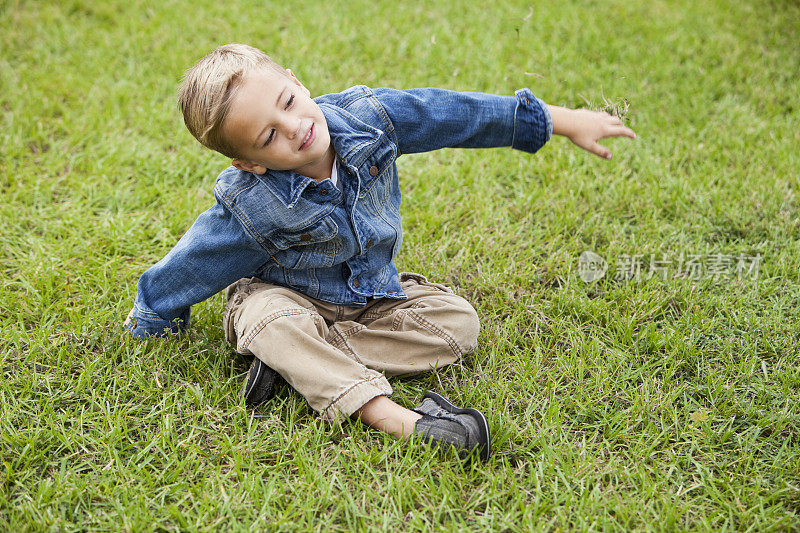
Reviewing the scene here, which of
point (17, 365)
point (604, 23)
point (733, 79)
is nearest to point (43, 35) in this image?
point (17, 365)

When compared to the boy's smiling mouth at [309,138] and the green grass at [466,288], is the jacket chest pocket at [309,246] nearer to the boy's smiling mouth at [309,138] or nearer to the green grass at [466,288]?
the boy's smiling mouth at [309,138]

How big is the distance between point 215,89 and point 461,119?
740 millimetres

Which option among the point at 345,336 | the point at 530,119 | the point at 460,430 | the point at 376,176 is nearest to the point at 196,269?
the point at 345,336

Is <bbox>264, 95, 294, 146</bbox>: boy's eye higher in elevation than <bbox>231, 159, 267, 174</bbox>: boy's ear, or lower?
higher

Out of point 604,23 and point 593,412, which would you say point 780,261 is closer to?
point 593,412

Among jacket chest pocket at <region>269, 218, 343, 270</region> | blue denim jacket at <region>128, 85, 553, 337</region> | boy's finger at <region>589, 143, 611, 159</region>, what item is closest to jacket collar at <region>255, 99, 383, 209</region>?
blue denim jacket at <region>128, 85, 553, 337</region>

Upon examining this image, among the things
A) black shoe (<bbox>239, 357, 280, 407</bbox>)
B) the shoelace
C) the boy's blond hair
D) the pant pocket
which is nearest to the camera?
the boy's blond hair

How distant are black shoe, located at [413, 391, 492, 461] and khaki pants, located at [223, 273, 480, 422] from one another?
0.51ft

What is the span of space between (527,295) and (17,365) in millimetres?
1677

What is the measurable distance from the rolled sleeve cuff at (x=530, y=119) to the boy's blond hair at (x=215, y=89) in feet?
2.42

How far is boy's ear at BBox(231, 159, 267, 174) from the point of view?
190cm

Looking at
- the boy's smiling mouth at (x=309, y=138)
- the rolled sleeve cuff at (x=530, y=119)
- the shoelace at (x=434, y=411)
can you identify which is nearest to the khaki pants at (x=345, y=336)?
the shoelace at (x=434, y=411)

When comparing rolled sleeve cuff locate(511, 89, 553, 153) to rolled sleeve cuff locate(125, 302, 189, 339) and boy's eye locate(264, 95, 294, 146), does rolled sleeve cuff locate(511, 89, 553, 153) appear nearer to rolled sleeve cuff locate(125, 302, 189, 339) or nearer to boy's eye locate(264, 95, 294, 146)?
boy's eye locate(264, 95, 294, 146)

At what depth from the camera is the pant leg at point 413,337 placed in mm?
2133
